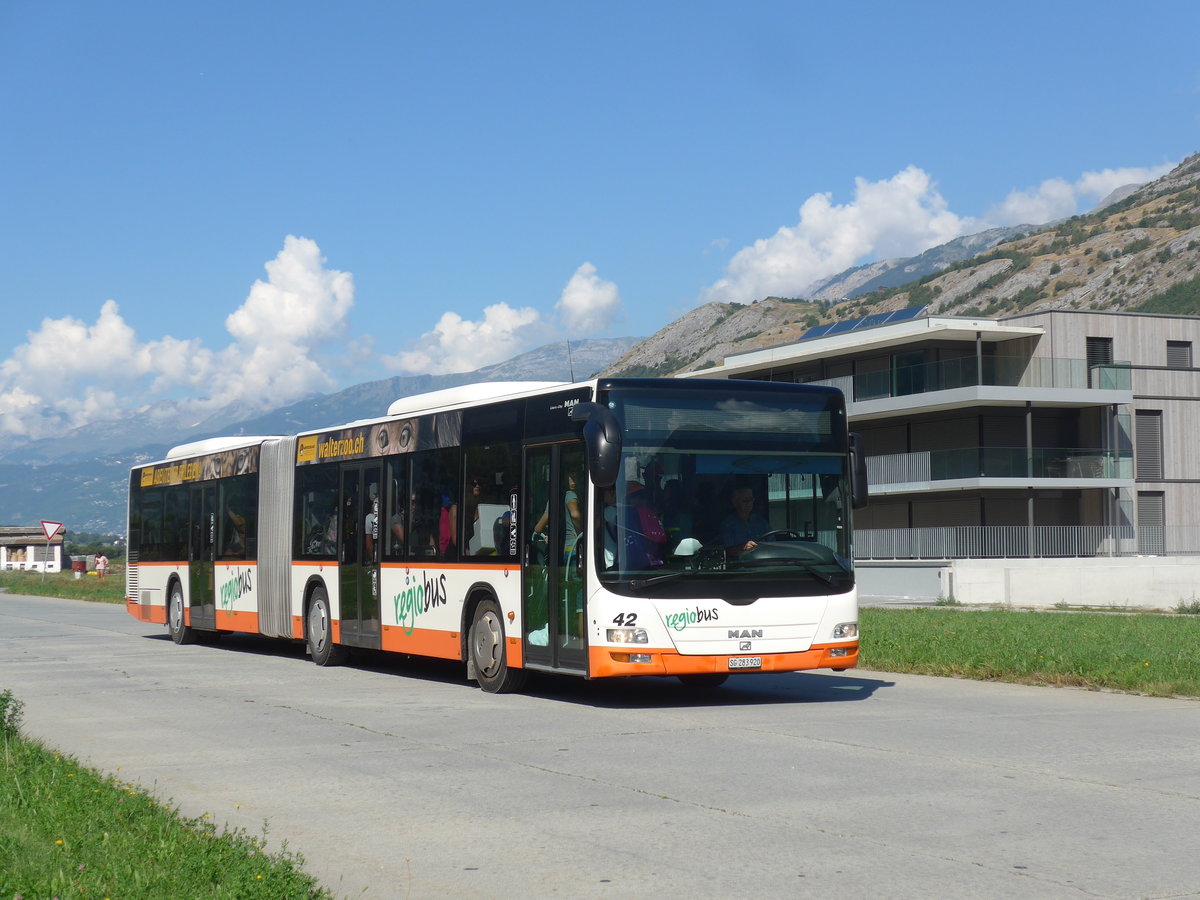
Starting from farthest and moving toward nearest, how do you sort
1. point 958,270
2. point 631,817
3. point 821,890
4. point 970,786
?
point 958,270
point 970,786
point 631,817
point 821,890

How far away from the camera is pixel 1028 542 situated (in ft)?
166

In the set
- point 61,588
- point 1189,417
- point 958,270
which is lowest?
point 61,588

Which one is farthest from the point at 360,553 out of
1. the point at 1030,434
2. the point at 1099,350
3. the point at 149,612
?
the point at 1099,350

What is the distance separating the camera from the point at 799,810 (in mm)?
8328

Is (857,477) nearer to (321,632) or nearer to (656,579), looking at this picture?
(656,579)

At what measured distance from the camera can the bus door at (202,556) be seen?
24062mm

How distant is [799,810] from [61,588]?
2302 inches

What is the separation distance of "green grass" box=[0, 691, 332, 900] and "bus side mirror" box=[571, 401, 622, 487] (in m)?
5.24

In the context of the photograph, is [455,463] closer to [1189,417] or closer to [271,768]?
[271,768]

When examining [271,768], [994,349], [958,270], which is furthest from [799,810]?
[958,270]

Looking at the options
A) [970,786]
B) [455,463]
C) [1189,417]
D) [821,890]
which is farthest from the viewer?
[1189,417]

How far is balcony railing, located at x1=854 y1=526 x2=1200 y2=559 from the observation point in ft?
166

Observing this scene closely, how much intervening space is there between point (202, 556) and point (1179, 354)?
4185 centimetres

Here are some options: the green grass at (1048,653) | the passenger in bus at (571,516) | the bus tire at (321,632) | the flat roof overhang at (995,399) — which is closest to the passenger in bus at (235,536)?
the bus tire at (321,632)
